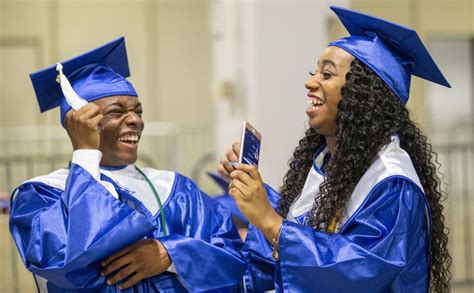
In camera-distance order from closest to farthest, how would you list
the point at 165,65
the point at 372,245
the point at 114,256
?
the point at 372,245 < the point at 114,256 < the point at 165,65

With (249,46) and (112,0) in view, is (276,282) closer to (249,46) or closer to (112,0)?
(249,46)

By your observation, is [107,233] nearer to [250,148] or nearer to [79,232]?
[79,232]

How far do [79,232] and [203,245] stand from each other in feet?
1.55

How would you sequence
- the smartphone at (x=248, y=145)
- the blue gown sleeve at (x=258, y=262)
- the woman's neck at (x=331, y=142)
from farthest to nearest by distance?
the blue gown sleeve at (x=258, y=262), the woman's neck at (x=331, y=142), the smartphone at (x=248, y=145)

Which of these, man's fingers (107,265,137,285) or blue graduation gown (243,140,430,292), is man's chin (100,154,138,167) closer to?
man's fingers (107,265,137,285)

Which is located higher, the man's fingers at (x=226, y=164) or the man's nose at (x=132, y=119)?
the man's nose at (x=132, y=119)

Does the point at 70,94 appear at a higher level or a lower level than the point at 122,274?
higher

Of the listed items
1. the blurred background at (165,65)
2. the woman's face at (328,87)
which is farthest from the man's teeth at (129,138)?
the blurred background at (165,65)

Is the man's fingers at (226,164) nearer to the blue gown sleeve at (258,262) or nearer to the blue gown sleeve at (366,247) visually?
the blue gown sleeve at (258,262)

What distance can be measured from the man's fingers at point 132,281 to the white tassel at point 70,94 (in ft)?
2.03

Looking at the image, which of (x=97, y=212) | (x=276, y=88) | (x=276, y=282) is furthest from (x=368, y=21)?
(x=276, y=88)

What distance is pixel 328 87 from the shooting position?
262 cm

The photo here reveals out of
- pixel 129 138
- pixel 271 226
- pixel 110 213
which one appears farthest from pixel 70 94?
pixel 271 226

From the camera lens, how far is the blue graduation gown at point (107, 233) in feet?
8.23
